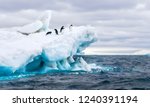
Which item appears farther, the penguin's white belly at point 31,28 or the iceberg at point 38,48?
the penguin's white belly at point 31,28

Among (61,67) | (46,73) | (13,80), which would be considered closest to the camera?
(13,80)

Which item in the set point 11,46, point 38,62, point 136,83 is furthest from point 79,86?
point 38,62

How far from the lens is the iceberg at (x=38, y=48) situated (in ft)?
77.8

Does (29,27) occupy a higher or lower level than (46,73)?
higher

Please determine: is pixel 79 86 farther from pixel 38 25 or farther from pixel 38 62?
pixel 38 25

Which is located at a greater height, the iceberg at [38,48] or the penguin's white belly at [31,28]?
the penguin's white belly at [31,28]

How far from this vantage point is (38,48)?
25.3 m

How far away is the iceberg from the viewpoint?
23.7m

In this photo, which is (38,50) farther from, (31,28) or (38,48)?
(31,28)

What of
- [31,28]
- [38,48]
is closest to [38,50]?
[38,48]

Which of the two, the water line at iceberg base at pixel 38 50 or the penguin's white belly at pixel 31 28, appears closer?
the water line at iceberg base at pixel 38 50

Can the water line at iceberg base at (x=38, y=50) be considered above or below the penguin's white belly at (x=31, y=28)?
below

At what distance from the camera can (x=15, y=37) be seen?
89.0 ft

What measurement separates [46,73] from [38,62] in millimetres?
972
